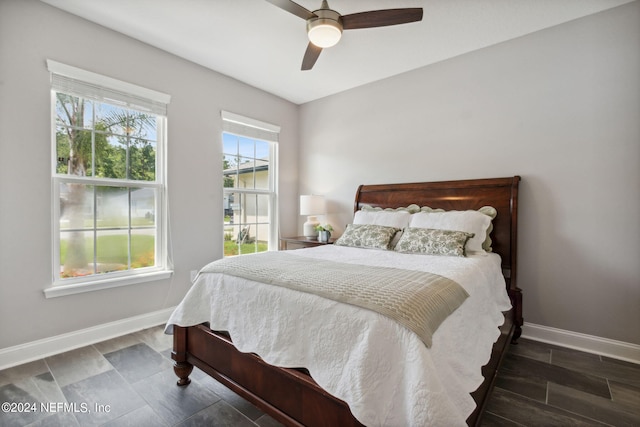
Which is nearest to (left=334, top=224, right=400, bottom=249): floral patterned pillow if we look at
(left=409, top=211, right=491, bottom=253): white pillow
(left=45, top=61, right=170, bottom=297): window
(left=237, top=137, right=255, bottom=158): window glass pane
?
(left=409, top=211, right=491, bottom=253): white pillow

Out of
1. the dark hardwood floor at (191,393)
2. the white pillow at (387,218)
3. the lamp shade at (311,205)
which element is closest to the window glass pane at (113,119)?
the dark hardwood floor at (191,393)

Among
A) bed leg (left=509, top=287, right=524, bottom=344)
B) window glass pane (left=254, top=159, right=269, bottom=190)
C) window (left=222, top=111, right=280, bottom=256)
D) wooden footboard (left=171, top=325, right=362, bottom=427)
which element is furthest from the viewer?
window glass pane (left=254, top=159, right=269, bottom=190)

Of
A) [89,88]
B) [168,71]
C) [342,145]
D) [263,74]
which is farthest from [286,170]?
[89,88]

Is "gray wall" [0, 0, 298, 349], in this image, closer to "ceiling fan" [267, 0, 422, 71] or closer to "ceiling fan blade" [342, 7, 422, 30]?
"ceiling fan" [267, 0, 422, 71]

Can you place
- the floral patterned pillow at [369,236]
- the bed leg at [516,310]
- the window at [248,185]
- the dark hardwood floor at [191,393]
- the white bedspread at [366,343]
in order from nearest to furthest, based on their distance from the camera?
the white bedspread at [366,343] → the dark hardwood floor at [191,393] → the bed leg at [516,310] → the floral patterned pillow at [369,236] → the window at [248,185]

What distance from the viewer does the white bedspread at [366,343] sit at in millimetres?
1060

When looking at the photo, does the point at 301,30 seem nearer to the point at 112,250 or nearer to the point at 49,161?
the point at 49,161

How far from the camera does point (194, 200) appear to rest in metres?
3.28

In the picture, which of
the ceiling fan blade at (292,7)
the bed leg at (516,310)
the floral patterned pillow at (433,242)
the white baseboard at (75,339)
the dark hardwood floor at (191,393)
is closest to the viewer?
the dark hardwood floor at (191,393)

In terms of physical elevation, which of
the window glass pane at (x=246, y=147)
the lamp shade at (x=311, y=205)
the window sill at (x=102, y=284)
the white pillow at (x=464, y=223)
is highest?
the window glass pane at (x=246, y=147)

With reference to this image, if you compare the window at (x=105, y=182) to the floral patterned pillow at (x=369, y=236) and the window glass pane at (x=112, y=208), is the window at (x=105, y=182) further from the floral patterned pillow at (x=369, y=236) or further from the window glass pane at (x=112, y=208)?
the floral patterned pillow at (x=369, y=236)

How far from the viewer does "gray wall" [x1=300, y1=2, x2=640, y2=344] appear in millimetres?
2332

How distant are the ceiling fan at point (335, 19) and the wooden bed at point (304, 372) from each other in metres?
1.72

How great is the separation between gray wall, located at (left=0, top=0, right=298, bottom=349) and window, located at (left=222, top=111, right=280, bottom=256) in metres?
0.19
